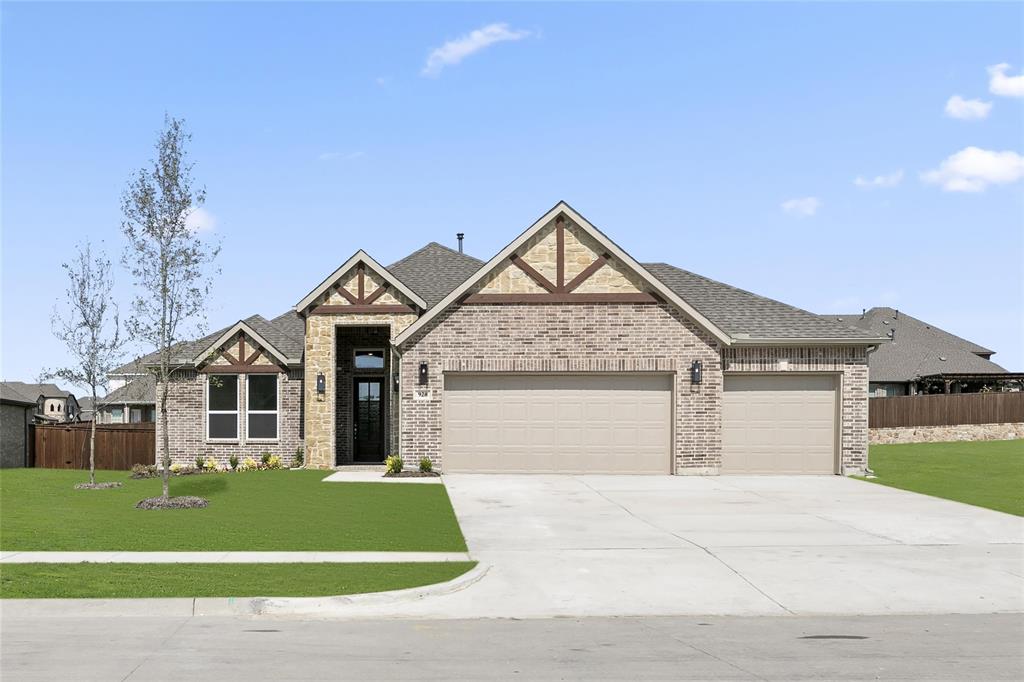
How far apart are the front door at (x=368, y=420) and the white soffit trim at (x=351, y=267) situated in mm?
3911

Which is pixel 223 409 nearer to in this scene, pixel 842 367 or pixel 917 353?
pixel 842 367

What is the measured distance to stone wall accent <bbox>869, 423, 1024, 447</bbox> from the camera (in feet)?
130

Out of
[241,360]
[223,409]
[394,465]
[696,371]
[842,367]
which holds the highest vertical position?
[241,360]

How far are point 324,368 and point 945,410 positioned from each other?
29685 millimetres

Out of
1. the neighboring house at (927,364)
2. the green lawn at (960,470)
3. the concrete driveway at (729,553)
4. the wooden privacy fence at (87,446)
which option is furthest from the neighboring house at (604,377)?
the neighboring house at (927,364)

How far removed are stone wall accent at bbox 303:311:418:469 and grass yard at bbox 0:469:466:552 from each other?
2.78 metres

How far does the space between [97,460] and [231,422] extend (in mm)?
5600

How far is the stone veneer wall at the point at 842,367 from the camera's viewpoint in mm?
23781

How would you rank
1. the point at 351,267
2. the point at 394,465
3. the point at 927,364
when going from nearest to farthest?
the point at 394,465, the point at 351,267, the point at 927,364

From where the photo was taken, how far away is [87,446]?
29.9 m

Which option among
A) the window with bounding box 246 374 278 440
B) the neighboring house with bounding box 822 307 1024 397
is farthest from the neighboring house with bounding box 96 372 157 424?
the neighboring house with bounding box 822 307 1024 397

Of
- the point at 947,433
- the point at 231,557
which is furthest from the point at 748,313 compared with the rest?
the point at 947,433

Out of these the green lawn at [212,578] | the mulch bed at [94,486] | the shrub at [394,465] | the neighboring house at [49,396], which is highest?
the green lawn at [212,578]

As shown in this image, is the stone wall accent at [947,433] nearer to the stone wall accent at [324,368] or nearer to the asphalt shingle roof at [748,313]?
the asphalt shingle roof at [748,313]
